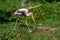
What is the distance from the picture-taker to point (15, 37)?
27.3 feet

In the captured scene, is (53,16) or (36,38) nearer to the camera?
(36,38)

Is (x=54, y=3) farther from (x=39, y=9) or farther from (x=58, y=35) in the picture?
(x=58, y=35)

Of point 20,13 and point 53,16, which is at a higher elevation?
point 20,13

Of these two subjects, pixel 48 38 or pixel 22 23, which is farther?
pixel 22 23

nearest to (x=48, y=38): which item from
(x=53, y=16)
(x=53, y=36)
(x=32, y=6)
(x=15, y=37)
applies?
(x=53, y=36)

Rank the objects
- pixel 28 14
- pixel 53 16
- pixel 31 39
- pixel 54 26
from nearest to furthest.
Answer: pixel 31 39
pixel 54 26
pixel 28 14
pixel 53 16

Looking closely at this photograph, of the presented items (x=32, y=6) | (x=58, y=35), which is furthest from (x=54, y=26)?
(x=32, y=6)

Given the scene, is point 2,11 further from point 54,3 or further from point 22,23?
point 54,3

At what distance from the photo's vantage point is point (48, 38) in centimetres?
832

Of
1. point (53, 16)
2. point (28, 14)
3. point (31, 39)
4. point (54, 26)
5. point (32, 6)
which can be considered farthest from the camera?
point (32, 6)

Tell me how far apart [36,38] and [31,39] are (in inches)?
7.0

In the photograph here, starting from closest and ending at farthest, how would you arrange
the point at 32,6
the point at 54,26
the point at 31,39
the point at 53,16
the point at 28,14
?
the point at 31,39, the point at 54,26, the point at 28,14, the point at 53,16, the point at 32,6

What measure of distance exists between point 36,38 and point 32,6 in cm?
359

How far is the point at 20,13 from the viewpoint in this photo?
987cm
